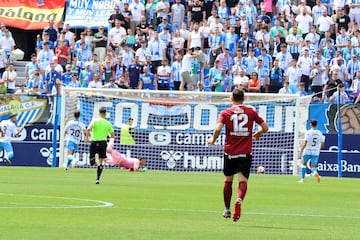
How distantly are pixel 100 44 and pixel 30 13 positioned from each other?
5.04 m

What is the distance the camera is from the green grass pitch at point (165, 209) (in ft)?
49.3

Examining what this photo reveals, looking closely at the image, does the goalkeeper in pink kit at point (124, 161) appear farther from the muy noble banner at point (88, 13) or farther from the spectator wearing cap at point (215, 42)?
the muy noble banner at point (88, 13)

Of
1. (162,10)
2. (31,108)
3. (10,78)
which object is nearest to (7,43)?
(10,78)

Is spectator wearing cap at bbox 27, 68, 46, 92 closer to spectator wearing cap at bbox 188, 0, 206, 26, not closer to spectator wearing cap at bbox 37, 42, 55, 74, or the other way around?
spectator wearing cap at bbox 37, 42, 55, 74

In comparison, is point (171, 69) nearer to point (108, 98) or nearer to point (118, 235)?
point (108, 98)

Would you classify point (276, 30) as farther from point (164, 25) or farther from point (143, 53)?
point (143, 53)

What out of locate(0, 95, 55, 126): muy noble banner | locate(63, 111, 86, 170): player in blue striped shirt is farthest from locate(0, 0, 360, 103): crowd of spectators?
locate(63, 111, 86, 170): player in blue striped shirt

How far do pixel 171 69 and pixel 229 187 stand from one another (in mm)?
24305

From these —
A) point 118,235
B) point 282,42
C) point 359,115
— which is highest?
point 282,42

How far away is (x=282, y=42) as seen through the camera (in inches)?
1619

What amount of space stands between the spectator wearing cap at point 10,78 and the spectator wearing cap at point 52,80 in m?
1.30

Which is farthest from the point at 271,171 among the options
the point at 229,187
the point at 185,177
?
the point at 229,187

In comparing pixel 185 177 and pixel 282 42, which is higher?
pixel 282 42

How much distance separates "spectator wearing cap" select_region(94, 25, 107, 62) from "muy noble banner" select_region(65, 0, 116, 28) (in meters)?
1.29
